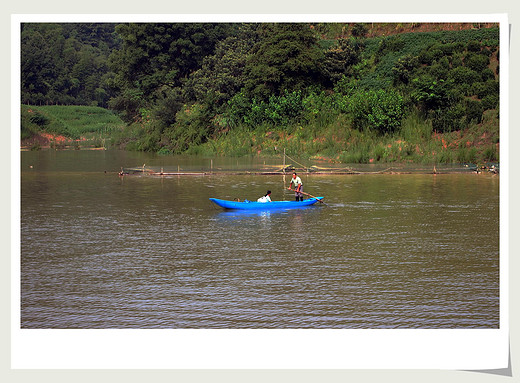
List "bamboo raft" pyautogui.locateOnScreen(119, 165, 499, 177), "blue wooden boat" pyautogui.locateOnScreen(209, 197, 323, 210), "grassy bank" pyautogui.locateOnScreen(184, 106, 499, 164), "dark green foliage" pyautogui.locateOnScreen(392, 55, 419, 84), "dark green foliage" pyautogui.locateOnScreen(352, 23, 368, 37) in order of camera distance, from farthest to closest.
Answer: "dark green foliage" pyautogui.locateOnScreen(352, 23, 368, 37) < "dark green foliage" pyautogui.locateOnScreen(392, 55, 419, 84) < "grassy bank" pyautogui.locateOnScreen(184, 106, 499, 164) < "bamboo raft" pyautogui.locateOnScreen(119, 165, 499, 177) < "blue wooden boat" pyautogui.locateOnScreen(209, 197, 323, 210)

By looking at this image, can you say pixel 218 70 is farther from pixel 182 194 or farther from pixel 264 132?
pixel 182 194

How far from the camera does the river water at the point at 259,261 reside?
12.6m

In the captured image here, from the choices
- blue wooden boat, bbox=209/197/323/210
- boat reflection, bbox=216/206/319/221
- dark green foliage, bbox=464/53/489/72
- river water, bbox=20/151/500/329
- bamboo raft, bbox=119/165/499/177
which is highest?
dark green foliage, bbox=464/53/489/72

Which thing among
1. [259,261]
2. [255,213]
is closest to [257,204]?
[255,213]

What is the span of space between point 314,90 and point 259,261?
39768 mm

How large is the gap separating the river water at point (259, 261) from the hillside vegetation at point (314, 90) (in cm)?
1685

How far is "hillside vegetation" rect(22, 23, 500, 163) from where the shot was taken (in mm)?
45969

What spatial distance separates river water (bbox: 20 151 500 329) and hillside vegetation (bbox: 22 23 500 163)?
55.3 feet

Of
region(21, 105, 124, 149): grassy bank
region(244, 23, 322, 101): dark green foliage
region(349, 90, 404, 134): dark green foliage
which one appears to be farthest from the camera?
region(21, 105, 124, 149): grassy bank

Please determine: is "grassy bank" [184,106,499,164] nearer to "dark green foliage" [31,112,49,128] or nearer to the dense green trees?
"dark green foliage" [31,112,49,128]

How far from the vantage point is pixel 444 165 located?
4209 centimetres

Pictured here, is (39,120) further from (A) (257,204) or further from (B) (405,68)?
(A) (257,204)

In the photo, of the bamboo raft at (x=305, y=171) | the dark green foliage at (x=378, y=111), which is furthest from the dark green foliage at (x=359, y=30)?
the bamboo raft at (x=305, y=171)

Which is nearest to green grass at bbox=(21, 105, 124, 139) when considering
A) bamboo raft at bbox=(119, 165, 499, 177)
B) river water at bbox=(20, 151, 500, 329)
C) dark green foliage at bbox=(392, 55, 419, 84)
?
bamboo raft at bbox=(119, 165, 499, 177)
